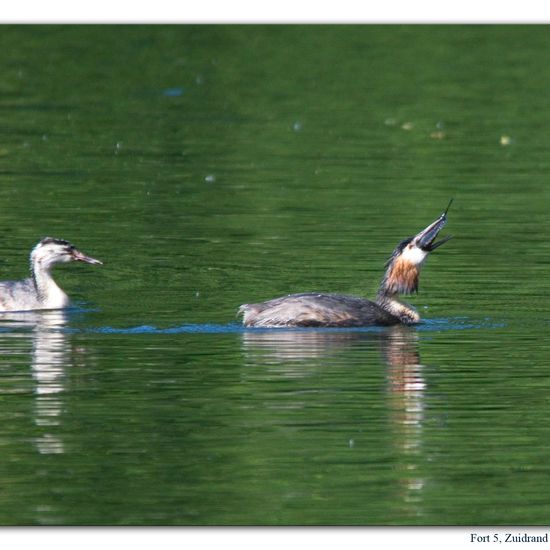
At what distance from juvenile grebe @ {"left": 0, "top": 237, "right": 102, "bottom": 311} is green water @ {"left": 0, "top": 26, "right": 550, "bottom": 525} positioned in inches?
11.1

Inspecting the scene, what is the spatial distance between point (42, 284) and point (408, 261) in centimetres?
339

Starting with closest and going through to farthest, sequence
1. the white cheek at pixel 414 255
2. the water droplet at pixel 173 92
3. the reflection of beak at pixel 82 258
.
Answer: the white cheek at pixel 414 255 < the reflection of beak at pixel 82 258 < the water droplet at pixel 173 92

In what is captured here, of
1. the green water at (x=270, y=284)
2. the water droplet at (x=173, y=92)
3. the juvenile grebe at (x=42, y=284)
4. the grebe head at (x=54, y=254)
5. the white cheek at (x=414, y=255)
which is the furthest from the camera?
the water droplet at (x=173, y=92)

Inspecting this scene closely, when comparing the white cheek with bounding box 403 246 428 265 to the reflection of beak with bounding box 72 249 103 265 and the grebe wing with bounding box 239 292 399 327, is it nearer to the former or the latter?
the grebe wing with bounding box 239 292 399 327

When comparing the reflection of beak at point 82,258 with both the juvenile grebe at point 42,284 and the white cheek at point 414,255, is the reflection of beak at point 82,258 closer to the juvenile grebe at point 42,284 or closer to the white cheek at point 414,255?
the juvenile grebe at point 42,284

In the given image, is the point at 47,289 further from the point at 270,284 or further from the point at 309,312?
the point at 309,312

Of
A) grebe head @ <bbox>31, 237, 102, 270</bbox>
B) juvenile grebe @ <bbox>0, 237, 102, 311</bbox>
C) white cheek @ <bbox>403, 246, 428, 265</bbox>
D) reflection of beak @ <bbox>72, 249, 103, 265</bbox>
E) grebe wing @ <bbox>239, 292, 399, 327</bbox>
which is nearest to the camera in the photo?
grebe wing @ <bbox>239, 292, 399, 327</bbox>

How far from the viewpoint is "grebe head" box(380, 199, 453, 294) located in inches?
695

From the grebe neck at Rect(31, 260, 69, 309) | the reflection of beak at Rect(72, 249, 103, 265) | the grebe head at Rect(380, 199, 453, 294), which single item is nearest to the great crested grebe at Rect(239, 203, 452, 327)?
the grebe head at Rect(380, 199, 453, 294)

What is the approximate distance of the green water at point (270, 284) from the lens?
1217cm

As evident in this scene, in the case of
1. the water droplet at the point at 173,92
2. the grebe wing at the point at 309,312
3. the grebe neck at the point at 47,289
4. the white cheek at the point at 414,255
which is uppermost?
the water droplet at the point at 173,92

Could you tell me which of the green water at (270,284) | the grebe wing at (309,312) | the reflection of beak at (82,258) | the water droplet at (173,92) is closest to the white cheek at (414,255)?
the green water at (270,284)

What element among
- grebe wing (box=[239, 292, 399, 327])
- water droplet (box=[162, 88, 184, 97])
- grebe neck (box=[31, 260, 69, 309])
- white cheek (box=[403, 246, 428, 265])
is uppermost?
water droplet (box=[162, 88, 184, 97])

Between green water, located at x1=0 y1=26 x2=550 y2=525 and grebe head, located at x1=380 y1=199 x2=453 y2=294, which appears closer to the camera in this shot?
green water, located at x1=0 y1=26 x2=550 y2=525
